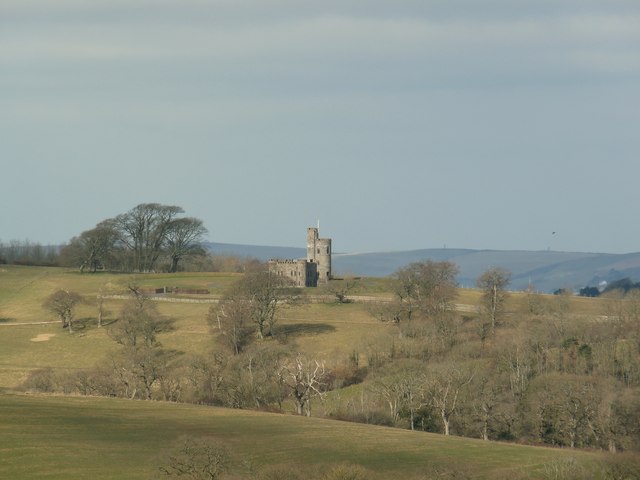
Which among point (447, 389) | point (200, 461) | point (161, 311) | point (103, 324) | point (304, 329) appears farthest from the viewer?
point (161, 311)

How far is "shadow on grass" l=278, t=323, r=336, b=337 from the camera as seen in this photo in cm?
12562

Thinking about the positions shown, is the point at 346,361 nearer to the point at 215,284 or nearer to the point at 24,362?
the point at 24,362

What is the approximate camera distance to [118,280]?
164 meters

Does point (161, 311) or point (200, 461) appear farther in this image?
point (161, 311)

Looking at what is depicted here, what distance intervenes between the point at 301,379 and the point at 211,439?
1341 inches

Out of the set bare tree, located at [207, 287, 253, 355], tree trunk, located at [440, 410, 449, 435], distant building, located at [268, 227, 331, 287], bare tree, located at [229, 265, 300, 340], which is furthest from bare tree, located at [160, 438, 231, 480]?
distant building, located at [268, 227, 331, 287]

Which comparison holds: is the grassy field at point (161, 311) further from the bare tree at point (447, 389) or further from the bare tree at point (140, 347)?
the bare tree at point (447, 389)

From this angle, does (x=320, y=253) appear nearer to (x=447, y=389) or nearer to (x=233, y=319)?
(x=233, y=319)

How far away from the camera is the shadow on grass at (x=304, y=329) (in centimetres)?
12562

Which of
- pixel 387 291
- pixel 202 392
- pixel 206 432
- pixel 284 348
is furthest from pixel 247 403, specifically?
pixel 387 291

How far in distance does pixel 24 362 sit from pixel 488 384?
49700 millimetres

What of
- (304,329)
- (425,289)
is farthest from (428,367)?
(425,289)

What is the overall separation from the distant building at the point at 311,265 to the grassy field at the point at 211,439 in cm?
7994

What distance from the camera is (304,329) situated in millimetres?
127812
